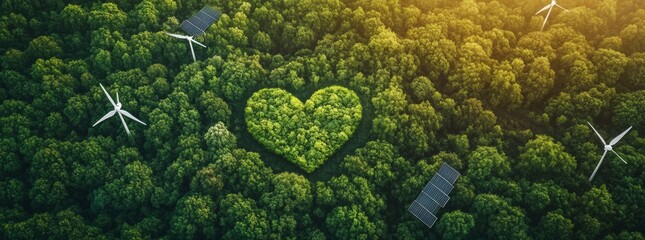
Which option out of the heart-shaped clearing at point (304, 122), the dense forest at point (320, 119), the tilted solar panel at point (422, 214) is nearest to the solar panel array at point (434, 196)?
the tilted solar panel at point (422, 214)

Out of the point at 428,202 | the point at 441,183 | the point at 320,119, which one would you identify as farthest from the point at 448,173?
the point at 320,119

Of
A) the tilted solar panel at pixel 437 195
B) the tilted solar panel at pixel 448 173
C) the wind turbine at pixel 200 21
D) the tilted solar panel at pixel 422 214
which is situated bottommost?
the tilted solar panel at pixel 422 214

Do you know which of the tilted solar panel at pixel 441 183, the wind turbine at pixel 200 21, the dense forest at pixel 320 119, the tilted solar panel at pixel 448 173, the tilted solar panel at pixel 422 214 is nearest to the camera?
the dense forest at pixel 320 119

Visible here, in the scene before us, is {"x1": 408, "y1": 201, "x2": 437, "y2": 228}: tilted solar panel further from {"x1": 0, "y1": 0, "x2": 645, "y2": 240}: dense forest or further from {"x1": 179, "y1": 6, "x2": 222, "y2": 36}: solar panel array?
{"x1": 179, "y1": 6, "x2": 222, "y2": 36}: solar panel array

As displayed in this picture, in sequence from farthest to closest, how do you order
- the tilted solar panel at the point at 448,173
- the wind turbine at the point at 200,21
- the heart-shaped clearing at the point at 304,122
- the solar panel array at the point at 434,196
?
the wind turbine at the point at 200,21 → the heart-shaped clearing at the point at 304,122 → the tilted solar panel at the point at 448,173 → the solar panel array at the point at 434,196

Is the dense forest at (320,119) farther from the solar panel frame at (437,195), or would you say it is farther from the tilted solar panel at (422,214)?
the solar panel frame at (437,195)

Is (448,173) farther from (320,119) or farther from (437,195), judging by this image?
(320,119)
